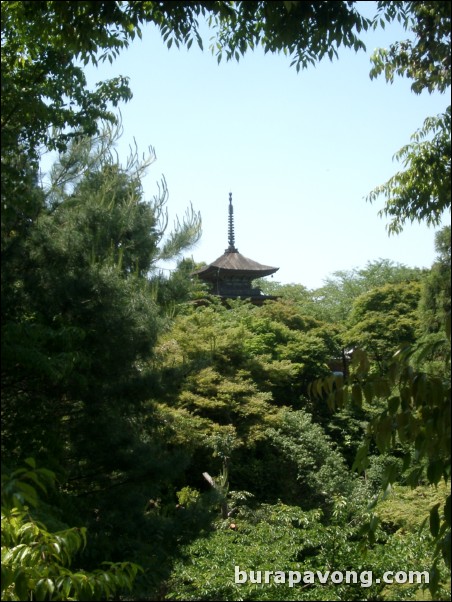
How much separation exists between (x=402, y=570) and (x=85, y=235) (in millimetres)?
4054

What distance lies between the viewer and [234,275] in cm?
2480

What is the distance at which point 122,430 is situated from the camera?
21.1ft

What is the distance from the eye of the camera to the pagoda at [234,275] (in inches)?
942

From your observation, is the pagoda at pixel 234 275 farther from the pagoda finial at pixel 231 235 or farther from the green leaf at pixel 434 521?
the green leaf at pixel 434 521

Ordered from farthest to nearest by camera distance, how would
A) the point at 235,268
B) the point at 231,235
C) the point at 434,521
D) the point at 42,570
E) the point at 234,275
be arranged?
1. the point at 231,235
2. the point at 234,275
3. the point at 235,268
4. the point at 42,570
5. the point at 434,521

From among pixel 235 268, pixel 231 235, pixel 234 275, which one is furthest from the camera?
pixel 231 235

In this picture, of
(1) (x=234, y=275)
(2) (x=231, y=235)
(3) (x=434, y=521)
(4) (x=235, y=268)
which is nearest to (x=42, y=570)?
(3) (x=434, y=521)

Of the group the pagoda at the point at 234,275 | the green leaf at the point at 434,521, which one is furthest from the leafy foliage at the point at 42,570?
the pagoda at the point at 234,275

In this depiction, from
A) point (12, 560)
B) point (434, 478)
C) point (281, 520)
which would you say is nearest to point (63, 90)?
point (12, 560)

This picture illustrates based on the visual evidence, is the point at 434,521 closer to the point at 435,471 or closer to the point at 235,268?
the point at 435,471

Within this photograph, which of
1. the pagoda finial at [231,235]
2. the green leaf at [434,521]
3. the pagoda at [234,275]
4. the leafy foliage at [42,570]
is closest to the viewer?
the green leaf at [434,521]

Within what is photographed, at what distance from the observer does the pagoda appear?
23.9 m

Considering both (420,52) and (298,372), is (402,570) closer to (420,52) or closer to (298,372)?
(420,52)

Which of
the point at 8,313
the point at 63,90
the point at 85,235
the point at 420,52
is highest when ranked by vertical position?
the point at 63,90
